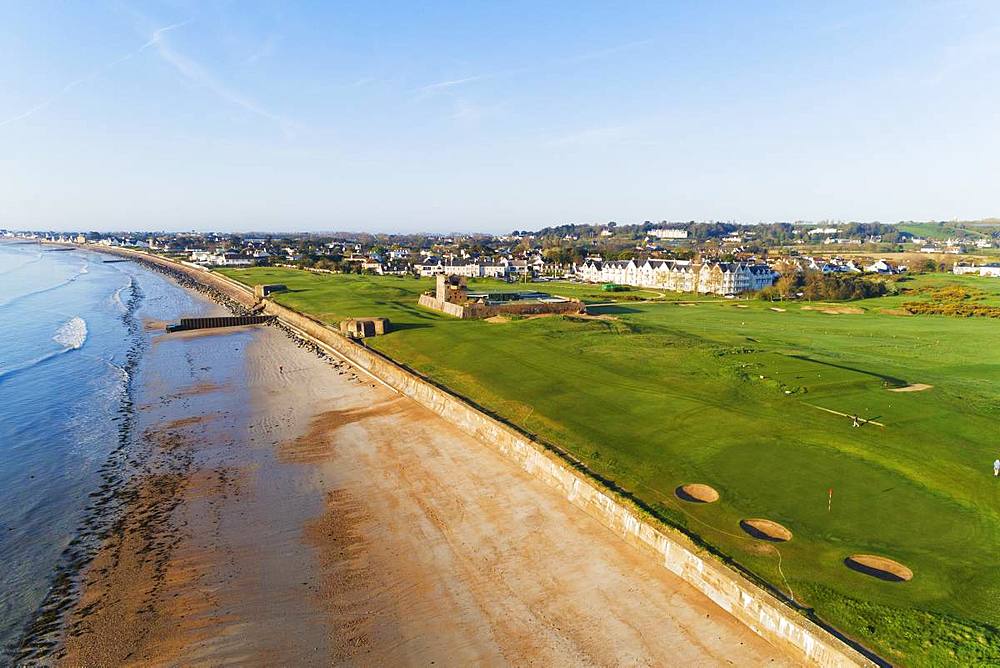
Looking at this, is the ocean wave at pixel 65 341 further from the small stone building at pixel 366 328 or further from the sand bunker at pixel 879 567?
the sand bunker at pixel 879 567

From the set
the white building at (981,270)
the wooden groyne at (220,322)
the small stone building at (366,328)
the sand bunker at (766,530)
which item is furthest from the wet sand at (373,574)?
the white building at (981,270)

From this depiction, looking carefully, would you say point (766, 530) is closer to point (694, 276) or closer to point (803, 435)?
point (803, 435)

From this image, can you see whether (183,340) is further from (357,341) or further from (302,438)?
(302,438)

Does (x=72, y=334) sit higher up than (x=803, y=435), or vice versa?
(x=803, y=435)

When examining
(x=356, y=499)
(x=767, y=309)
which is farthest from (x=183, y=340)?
(x=767, y=309)

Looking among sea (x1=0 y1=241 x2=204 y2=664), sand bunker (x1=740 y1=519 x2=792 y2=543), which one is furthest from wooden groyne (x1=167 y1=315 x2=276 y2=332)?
sand bunker (x1=740 y1=519 x2=792 y2=543)

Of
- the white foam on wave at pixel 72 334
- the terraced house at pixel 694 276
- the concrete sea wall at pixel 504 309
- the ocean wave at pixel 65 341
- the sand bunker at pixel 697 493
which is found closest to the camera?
the sand bunker at pixel 697 493

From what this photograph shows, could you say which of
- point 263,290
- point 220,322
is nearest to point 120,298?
point 263,290

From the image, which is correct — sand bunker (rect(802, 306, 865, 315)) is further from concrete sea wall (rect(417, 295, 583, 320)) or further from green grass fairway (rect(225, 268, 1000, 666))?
concrete sea wall (rect(417, 295, 583, 320))
